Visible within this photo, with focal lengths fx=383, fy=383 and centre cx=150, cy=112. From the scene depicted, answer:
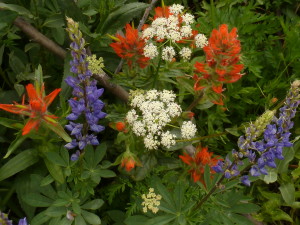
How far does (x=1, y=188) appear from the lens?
7.41ft

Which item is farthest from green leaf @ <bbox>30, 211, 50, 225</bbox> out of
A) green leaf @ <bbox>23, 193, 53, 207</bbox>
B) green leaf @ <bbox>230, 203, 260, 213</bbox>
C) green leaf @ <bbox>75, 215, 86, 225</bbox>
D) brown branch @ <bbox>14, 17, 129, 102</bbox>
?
green leaf @ <bbox>230, 203, 260, 213</bbox>

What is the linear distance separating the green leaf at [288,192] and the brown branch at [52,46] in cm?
121

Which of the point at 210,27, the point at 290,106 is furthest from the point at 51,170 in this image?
the point at 210,27

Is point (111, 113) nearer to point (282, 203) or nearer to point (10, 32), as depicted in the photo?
point (10, 32)

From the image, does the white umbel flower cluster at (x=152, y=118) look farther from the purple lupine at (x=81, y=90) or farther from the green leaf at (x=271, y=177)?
the green leaf at (x=271, y=177)

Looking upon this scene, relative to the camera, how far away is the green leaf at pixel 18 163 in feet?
6.33

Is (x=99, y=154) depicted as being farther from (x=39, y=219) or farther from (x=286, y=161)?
(x=286, y=161)

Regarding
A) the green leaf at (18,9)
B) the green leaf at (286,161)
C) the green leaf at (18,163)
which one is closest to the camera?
the green leaf at (18,163)

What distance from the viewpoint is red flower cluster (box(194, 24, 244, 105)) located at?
5.66ft

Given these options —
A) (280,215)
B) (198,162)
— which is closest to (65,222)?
(198,162)

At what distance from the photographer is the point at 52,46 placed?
2.32 meters

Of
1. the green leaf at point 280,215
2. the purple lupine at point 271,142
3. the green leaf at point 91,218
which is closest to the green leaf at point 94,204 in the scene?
the green leaf at point 91,218

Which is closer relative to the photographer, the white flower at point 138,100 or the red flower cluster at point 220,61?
the red flower cluster at point 220,61

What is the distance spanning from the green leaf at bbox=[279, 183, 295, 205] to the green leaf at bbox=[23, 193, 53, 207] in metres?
1.52
